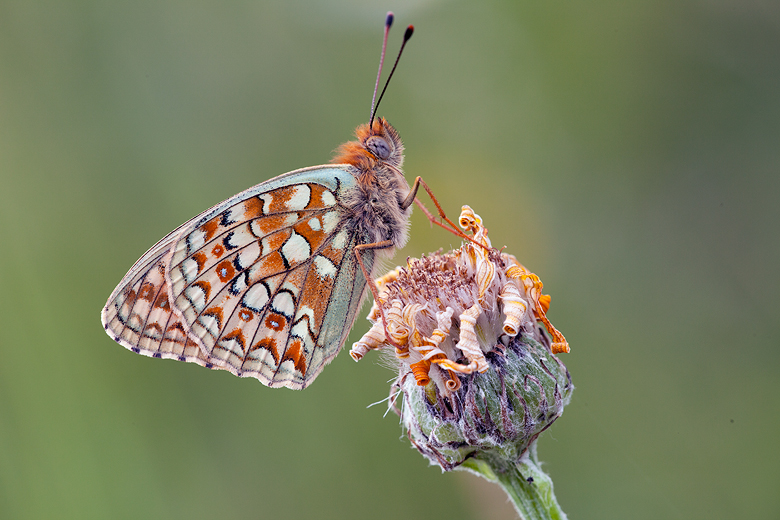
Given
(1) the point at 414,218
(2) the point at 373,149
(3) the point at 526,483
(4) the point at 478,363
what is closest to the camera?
(4) the point at 478,363

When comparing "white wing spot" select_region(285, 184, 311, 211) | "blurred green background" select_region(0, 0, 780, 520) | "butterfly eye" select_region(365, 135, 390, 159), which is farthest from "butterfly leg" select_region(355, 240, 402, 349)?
"blurred green background" select_region(0, 0, 780, 520)

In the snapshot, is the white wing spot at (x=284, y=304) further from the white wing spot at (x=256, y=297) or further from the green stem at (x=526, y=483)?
the green stem at (x=526, y=483)

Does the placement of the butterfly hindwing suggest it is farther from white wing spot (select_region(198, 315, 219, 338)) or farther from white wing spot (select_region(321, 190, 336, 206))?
white wing spot (select_region(321, 190, 336, 206))

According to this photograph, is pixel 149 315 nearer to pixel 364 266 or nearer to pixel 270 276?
pixel 270 276

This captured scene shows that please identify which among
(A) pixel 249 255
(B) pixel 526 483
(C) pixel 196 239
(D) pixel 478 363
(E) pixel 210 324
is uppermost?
(C) pixel 196 239

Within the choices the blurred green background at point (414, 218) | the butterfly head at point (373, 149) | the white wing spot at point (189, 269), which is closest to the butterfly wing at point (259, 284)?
the white wing spot at point (189, 269)

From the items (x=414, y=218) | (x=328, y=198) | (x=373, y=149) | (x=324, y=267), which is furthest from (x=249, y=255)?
(x=414, y=218)
